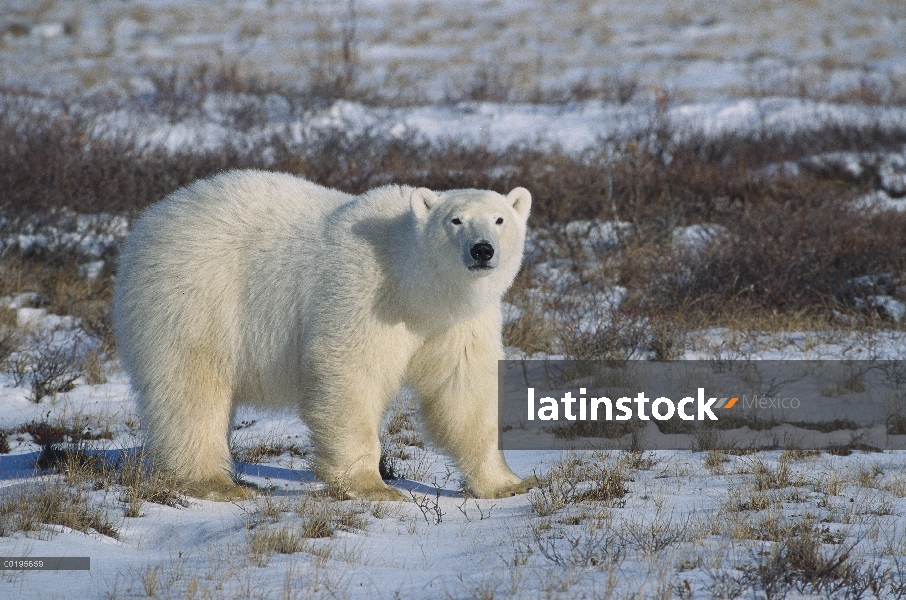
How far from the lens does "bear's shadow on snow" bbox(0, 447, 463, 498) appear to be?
455 cm

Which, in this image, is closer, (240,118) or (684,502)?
(684,502)

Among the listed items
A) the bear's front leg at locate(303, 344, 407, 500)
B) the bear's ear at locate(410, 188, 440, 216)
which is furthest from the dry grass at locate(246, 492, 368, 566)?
the bear's ear at locate(410, 188, 440, 216)

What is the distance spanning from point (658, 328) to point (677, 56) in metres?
18.6

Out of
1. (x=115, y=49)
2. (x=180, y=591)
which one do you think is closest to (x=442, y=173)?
(x=180, y=591)

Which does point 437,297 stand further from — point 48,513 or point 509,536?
point 48,513

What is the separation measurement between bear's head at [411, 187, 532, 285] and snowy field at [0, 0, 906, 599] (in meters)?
1.04

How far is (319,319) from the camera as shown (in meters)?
4.23

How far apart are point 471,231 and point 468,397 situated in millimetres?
832

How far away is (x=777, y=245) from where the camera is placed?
8008mm

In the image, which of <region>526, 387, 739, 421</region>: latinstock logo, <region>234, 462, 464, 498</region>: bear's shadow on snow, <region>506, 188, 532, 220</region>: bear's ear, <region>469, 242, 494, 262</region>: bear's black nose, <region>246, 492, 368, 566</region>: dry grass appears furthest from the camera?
<region>526, 387, 739, 421</region>: latinstock logo

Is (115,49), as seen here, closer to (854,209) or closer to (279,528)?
(854,209)

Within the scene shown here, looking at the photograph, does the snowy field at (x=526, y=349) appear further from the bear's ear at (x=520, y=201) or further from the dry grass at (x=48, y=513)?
the bear's ear at (x=520, y=201)
